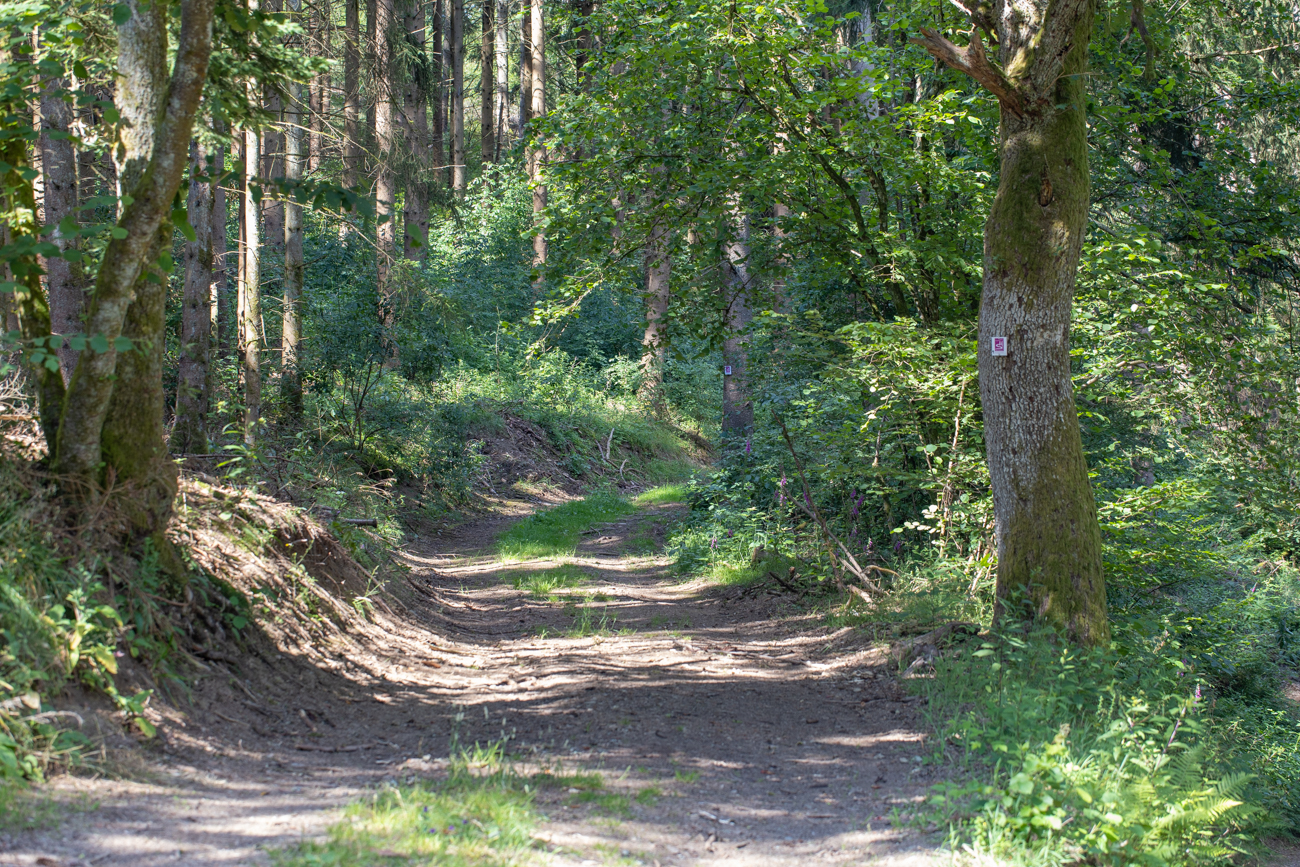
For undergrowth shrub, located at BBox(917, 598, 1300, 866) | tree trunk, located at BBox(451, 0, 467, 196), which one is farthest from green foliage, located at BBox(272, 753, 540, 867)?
tree trunk, located at BBox(451, 0, 467, 196)

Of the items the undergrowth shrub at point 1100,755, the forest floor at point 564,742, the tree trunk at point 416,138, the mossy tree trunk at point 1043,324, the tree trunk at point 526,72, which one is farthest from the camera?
the tree trunk at point 526,72

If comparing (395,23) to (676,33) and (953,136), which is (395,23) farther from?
(953,136)

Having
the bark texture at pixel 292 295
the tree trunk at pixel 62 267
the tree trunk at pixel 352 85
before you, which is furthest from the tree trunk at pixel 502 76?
the tree trunk at pixel 62 267

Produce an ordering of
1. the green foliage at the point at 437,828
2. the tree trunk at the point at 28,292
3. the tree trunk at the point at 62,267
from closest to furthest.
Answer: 1. the green foliage at the point at 437,828
2. the tree trunk at the point at 28,292
3. the tree trunk at the point at 62,267

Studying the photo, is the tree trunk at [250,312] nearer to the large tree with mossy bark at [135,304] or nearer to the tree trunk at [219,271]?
the tree trunk at [219,271]

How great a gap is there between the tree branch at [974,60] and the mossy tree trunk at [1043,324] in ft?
0.07

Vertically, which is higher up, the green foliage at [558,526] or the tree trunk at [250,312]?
the tree trunk at [250,312]

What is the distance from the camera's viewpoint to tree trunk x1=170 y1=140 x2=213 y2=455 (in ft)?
28.1

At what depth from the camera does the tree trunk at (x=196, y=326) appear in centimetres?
857

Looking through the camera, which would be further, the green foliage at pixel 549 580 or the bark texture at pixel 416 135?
the bark texture at pixel 416 135

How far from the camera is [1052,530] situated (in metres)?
6.44

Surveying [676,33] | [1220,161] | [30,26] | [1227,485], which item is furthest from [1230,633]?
[30,26]

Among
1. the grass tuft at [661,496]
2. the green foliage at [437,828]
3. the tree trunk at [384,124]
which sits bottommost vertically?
the green foliage at [437,828]

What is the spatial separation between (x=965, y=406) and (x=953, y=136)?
A: 3126 mm
